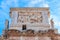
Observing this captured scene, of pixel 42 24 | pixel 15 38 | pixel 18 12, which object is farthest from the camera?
pixel 18 12

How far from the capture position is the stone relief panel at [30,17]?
62.2 feet

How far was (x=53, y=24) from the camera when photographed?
62.8 feet

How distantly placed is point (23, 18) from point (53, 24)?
3891 millimetres

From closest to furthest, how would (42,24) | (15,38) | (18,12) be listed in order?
(15,38) < (42,24) < (18,12)

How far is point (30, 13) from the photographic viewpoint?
64.6ft

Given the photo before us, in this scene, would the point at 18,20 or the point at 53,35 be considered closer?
the point at 53,35

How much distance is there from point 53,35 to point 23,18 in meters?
4.42

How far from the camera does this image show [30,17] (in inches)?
757

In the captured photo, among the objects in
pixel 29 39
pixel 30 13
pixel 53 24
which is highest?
pixel 30 13

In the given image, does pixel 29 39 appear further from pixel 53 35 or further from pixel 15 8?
pixel 15 8

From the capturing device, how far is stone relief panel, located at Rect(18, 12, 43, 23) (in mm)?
18969

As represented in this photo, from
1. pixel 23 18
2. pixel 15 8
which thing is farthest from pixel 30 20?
pixel 15 8

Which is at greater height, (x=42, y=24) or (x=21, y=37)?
(x=42, y=24)

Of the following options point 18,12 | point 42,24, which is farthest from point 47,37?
point 18,12
